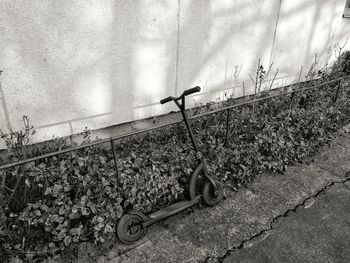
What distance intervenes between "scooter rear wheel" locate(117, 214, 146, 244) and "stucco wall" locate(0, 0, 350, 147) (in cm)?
146

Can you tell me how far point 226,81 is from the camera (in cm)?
500

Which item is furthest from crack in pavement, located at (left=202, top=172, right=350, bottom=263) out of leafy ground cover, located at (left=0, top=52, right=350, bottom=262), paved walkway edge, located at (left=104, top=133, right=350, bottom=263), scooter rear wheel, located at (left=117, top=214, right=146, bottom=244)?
scooter rear wheel, located at (left=117, top=214, right=146, bottom=244)

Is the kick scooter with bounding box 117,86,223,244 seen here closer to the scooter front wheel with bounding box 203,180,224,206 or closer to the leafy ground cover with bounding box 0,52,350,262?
the scooter front wheel with bounding box 203,180,224,206

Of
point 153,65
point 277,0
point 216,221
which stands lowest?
point 216,221

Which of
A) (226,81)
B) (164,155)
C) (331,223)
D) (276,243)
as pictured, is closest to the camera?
(276,243)

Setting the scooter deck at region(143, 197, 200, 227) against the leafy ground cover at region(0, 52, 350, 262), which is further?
the scooter deck at region(143, 197, 200, 227)

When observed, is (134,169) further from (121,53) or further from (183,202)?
(121,53)

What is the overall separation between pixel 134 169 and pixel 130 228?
0.65 metres

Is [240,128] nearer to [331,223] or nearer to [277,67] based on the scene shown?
[331,223]

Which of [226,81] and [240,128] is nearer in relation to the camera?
[240,128]

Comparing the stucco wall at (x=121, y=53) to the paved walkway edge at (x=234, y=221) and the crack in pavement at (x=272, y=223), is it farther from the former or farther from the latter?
the crack in pavement at (x=272, y=223)

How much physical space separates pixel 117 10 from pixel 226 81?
2.29m

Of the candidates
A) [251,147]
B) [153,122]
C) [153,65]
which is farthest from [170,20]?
[251,147]

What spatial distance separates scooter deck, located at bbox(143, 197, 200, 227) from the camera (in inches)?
115
